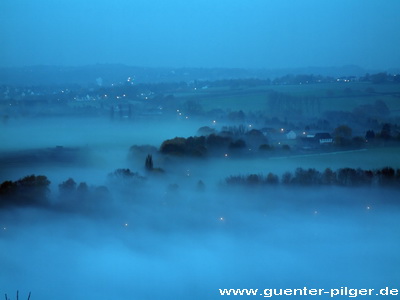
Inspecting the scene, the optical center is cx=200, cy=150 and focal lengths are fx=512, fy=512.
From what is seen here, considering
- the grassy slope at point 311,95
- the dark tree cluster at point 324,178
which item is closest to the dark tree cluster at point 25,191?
the dark tree cluster at point 324,178

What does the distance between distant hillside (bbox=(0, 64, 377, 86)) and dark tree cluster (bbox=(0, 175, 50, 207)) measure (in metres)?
1.74

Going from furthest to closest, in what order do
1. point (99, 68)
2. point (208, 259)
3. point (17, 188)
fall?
1. point (99, 68)
2. point (17, 188)
3. point (208, 259)

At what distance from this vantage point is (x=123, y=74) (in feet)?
22.6

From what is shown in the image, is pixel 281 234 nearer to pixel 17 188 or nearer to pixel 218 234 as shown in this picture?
pixel 218 234

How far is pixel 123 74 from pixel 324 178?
3204mm

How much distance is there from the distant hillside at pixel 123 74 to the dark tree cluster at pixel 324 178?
6.85ft

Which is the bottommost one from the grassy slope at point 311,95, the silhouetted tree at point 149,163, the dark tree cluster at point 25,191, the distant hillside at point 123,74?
the dark tree cluster at point 25,191

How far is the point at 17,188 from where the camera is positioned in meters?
4.64

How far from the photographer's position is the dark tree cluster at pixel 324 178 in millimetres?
4961

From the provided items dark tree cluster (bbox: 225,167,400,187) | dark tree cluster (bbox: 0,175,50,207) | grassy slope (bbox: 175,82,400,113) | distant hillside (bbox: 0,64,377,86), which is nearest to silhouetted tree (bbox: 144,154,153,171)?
dark tree cluster (bbox: 225,167,400,187)

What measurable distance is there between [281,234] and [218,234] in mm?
531

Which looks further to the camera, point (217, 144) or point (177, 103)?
point (177, 103)

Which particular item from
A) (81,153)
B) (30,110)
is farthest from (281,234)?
(30,110)

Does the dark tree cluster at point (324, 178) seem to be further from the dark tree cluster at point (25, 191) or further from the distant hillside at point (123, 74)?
the distant hillside at point (123, 74)
